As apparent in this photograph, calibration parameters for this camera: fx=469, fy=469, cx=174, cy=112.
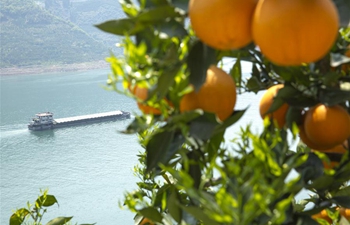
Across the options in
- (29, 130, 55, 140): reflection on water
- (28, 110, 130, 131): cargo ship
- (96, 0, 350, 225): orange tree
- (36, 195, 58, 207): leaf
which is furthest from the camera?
(29, 130, 55, 140): reflection on water

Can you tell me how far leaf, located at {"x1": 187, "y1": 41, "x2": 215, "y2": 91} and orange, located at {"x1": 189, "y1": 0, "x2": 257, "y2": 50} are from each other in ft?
0.08

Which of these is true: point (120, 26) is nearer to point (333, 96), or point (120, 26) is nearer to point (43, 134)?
point (333, 96)

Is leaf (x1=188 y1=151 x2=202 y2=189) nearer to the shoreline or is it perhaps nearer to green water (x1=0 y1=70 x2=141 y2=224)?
green water (x1=0 y1=70 x2=141 y2=224)

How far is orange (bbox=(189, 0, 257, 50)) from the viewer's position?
32cm

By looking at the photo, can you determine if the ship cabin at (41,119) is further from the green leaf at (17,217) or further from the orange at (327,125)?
the orange at (327,125)

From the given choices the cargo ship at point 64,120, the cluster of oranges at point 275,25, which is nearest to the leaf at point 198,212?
the cluster of oranges at point 275,25

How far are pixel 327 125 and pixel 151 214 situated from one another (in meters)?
0.19

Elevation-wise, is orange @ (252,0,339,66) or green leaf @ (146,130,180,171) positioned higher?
orange @ (252,0,339,66)

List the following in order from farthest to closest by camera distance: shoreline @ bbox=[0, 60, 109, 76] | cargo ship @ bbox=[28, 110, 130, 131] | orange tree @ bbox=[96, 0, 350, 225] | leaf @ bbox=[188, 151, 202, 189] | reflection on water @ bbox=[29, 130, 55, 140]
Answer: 1. shoreline @ bbox=[0, 60, 109, 76]
2. reflection on water @ bbox=[29, 130, 55, 140]
3. cargo ship @ bbox=[28, 110, 130, 131]
4. leaf @ bbox=[188, 151, 202, 189]
5. orange tree @ bbox=[96, 0, 350, 225]

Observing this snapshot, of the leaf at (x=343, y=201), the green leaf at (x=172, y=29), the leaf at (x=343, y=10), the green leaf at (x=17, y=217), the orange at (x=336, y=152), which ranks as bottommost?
the green leaf at (x=17, y=217)

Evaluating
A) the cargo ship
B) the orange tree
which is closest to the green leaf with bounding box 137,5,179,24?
the orange tree

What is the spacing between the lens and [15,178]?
16.2m

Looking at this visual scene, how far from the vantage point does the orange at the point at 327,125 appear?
47cm

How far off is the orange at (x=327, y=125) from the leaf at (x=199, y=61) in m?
0.17
